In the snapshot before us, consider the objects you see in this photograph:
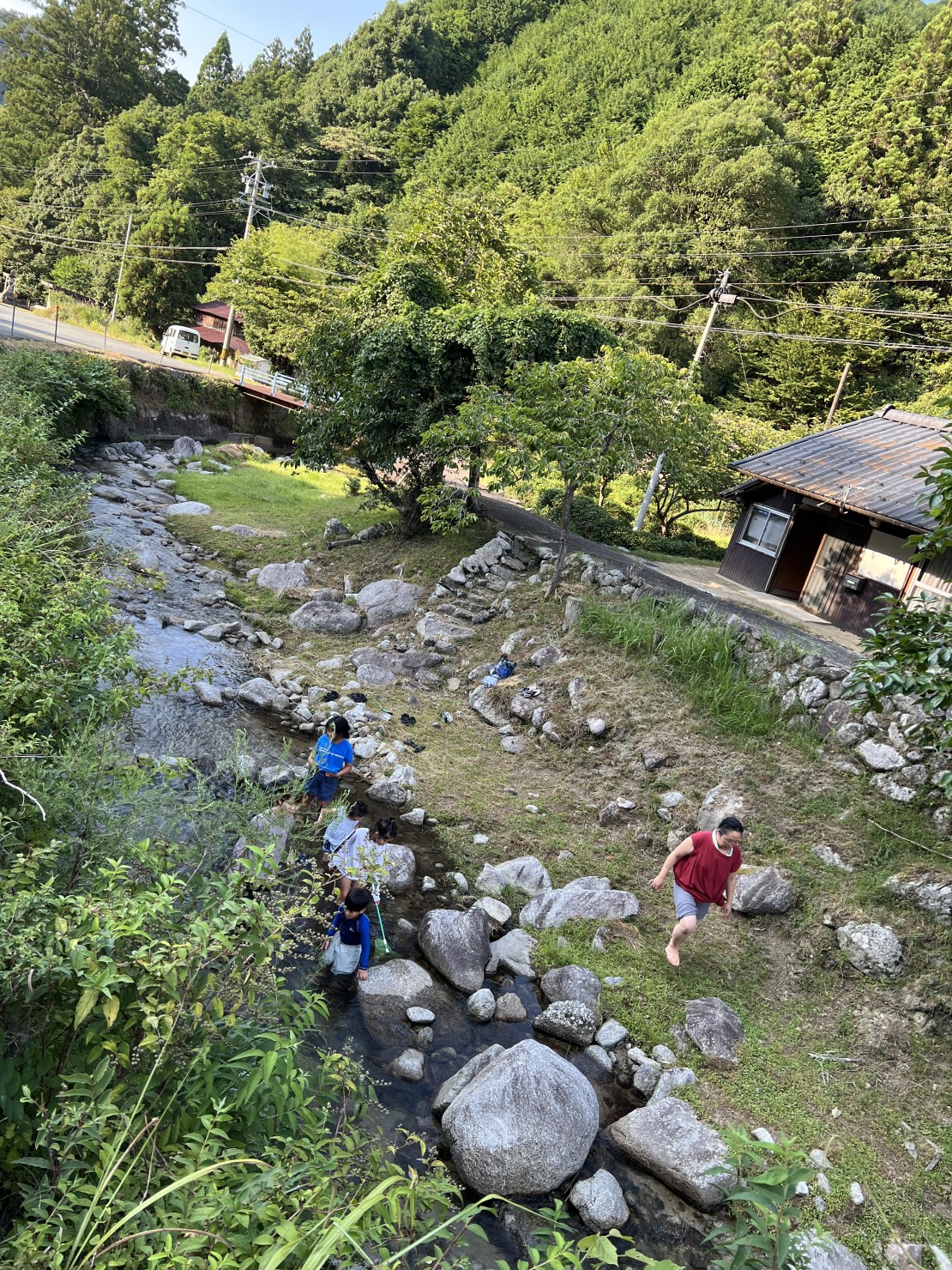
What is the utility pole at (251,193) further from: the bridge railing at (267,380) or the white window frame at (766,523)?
the white window frame at (766,523)

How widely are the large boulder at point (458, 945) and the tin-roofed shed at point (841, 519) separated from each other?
12705 mm

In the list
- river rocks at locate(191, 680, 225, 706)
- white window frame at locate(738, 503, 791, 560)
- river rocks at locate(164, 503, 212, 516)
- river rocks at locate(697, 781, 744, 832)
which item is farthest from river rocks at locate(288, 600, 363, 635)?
white window frame at locate(738, 503, 791, 560)

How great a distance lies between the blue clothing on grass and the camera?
21.1 feet

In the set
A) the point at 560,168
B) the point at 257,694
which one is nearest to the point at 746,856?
the point at 257,694

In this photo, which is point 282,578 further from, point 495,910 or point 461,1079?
point 461,1079

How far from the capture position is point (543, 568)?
50.8ft

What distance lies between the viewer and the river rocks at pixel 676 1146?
17.4 feet

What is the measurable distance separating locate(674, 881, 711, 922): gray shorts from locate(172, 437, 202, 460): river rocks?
24.7 meters

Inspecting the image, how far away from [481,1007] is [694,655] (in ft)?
21.7

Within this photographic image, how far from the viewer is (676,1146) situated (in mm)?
5512

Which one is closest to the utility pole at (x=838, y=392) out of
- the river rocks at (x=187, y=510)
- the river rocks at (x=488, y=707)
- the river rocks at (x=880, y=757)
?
the river rocks at (x=187, y=510)

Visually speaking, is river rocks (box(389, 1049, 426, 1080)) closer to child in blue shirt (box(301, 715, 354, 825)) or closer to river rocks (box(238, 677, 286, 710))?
child in blue shirt (box(301, 715, 354, 825))

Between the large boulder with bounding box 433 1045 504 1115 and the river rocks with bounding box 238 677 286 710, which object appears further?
the river rocks with bounding box 238 677 286 710

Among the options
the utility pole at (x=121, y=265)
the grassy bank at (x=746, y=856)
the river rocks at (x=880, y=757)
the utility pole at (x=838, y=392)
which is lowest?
the grassy bank at (x=746, y=856)
